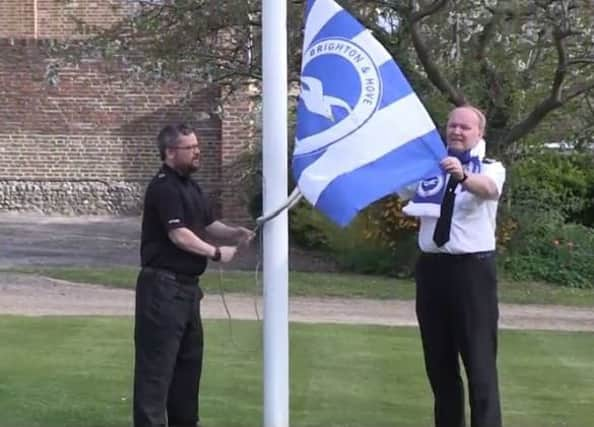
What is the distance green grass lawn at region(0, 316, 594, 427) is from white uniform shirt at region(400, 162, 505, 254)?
201 cm

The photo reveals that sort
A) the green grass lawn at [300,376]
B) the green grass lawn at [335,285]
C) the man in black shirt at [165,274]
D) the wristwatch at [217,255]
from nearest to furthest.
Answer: the wristwatch at [217,255], the man in black shirt at [165,274], the green grass lawn at [300,376], the green grass lawn at [335,285]

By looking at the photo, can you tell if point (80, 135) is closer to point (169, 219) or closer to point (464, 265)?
point (169, 219)

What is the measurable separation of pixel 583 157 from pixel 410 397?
507 inches

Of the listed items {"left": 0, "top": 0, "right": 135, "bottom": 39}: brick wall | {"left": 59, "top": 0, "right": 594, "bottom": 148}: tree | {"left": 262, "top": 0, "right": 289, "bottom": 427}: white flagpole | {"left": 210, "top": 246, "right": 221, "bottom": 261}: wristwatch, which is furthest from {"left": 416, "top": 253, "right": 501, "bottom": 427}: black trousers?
{"left": 0, "top": 0, "right": 135, "bottom": 39}: brick wall

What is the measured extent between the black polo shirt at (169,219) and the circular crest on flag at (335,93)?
826 mm

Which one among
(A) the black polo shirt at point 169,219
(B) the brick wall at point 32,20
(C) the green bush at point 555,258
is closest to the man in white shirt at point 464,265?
(A) the black polo shirt at point 169,219

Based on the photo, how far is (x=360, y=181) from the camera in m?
6.52

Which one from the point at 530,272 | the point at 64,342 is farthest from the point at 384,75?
the point at 530,272

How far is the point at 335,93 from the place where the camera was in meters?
6.58

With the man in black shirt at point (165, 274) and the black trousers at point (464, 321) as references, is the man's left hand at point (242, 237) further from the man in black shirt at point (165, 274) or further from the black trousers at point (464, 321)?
the black trousers at point (464, 321)

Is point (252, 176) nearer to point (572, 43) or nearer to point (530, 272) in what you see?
point (530, 272)

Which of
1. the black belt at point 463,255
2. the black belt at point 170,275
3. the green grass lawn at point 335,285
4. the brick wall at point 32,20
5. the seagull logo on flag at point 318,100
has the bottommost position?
the green grass lawn at point 335,285

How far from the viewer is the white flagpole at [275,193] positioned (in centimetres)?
672

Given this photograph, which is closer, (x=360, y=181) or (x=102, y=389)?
(x=360, y=181)
